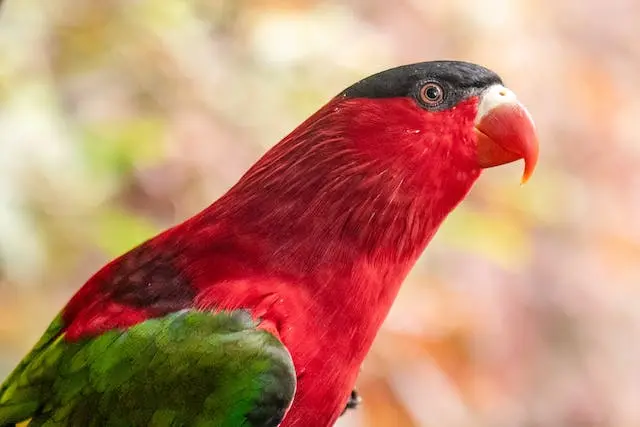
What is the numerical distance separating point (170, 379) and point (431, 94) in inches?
15.9

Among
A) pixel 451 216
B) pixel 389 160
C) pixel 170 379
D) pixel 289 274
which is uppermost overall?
pixel 451 216

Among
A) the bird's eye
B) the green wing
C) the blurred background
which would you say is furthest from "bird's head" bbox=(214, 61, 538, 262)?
the blurred background

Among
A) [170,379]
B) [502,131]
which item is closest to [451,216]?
[502,131]

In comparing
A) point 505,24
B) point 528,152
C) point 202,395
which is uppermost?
point 505,24

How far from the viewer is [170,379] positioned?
2.47 ft

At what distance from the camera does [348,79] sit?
1549 mm

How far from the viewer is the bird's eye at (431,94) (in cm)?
85

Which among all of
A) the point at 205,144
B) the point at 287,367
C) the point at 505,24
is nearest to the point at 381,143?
the point at 287,367

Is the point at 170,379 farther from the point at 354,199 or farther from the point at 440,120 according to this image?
the point at 440,120

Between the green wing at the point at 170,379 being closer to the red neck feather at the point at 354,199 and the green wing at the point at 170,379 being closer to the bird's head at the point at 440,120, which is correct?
the red neck feather at the point at 354,199

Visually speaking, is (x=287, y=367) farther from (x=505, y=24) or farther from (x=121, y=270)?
(x=505, y=24)

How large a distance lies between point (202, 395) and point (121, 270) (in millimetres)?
205

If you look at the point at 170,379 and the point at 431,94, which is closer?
the point at 170,379

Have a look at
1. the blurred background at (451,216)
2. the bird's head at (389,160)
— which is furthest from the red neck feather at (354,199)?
the blurred background at (451,216)
